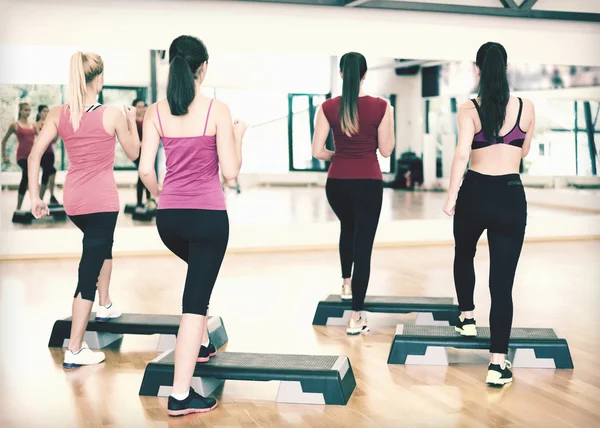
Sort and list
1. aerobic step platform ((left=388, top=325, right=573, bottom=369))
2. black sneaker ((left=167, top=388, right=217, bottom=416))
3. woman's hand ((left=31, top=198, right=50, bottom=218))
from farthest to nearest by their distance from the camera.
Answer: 1. aerobic step platform ((left=388, top=325, right=573, bottom=369))
2. woman's hand ((left=31, top=198, right=50, bottom=218))
3. black sneaker ((left=167, top=388, right=217, bottom=416))

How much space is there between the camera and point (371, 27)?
8219 mm

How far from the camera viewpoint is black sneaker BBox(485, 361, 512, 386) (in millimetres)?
3645

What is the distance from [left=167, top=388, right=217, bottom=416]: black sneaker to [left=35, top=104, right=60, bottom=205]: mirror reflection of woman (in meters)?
5.04

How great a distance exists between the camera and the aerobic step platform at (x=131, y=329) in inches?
169

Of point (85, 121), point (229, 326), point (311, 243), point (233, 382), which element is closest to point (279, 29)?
point (311, 243)

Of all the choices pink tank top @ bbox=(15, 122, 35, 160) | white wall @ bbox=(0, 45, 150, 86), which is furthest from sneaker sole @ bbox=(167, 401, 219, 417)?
pink tank top @ bbox=(15, 122, 35, 160)

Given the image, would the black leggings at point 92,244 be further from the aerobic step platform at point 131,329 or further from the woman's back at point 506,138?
the woman's back at point 506,138

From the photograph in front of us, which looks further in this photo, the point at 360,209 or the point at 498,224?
the point at 360,209

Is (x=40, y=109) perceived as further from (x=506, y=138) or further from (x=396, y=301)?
(x=506, y=138)

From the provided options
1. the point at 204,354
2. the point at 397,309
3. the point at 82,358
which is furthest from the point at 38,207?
the point at 397,309

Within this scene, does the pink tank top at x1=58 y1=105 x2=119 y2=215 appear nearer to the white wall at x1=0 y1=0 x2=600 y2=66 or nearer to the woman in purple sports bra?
the woman in purple sports bra

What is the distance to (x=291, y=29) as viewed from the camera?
7.96 meters

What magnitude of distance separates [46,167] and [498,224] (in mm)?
5570

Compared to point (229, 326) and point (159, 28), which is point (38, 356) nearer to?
point (229, 326)
